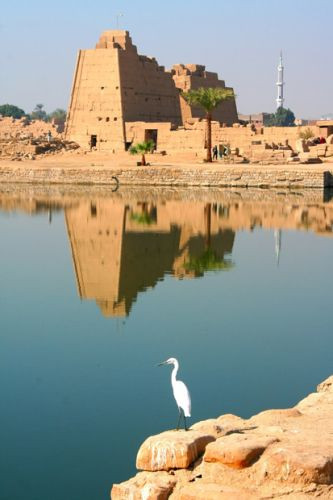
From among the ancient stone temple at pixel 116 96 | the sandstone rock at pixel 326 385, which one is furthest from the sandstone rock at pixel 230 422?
the ancient stone temple at pixel 116 96

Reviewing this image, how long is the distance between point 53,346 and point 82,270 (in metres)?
6.56

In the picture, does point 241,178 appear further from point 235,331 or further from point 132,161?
point 235,331

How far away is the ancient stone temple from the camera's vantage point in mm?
47625

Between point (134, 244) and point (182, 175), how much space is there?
17105 millimetres

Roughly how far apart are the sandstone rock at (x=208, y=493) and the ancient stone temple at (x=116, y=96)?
4043cm

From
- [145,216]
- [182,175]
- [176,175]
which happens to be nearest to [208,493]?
[145,216]

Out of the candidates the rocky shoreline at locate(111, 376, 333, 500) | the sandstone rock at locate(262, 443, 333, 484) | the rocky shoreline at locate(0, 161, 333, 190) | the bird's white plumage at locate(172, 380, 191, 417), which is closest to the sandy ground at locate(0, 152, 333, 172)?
the rocky shoreline at locate(0, 161, 333, 190)

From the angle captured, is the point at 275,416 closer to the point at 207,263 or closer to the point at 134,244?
the point at 207,263

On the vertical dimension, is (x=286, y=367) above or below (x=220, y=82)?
below

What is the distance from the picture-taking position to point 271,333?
13.0 meters

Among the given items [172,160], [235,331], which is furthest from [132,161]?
[235,331]

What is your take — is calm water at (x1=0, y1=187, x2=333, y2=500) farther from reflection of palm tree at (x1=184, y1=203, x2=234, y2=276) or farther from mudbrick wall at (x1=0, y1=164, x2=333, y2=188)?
mudbrick wall at (x1=0, y1=164, x2=333, y2=188)

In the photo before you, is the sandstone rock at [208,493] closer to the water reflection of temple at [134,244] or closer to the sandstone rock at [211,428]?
the sandstone rock at [211,428]

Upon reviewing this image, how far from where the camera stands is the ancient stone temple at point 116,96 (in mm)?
47625
